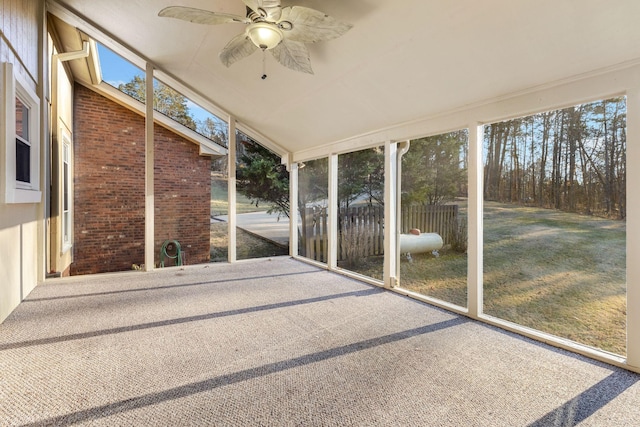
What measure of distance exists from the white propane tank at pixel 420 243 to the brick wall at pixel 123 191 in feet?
13.3

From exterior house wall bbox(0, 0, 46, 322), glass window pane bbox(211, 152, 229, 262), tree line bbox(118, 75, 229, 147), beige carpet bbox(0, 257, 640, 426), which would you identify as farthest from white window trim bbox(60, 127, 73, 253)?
glass window pane bbox(211, 152, 229, 262)

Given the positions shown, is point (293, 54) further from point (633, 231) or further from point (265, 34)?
point (633, 231)

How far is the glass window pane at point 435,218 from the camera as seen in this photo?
363cm

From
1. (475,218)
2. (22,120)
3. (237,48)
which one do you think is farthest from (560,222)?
(22,120)

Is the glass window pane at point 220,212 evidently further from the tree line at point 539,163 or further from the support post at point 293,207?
the tree line at point 539,163

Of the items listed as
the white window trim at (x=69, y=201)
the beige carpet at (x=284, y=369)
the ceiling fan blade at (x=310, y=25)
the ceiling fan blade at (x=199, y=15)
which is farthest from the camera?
the white window trim at (x=69, y=201)

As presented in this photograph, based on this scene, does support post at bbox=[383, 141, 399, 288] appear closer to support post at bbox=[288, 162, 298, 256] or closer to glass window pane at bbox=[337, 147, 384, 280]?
glass window pane at bbox=[337, 147, 384, 280]

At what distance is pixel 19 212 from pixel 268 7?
3290 mm

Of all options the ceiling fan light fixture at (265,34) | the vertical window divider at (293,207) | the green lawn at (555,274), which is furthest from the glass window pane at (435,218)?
the vertical window divider at (293,207)

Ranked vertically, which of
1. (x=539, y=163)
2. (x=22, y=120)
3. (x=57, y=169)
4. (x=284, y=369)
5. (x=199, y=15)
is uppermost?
(x=199, y=15)

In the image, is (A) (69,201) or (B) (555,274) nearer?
(B) (555,274)

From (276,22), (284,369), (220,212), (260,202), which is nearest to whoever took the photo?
(284,369)

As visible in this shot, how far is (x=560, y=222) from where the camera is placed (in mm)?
2916

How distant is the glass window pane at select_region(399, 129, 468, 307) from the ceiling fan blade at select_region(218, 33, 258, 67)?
2.33 meters
